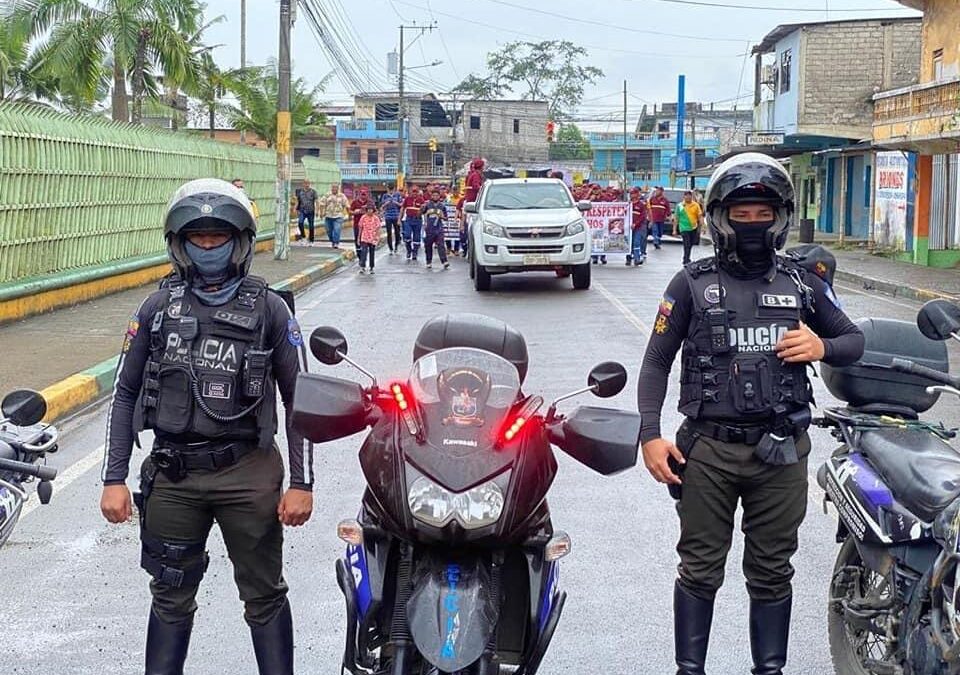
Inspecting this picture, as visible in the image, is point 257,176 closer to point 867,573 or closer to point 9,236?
point 9,236

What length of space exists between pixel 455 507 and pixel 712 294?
138cm

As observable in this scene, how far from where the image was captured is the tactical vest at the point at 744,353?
4.05 metres

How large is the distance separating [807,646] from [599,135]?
91.3 m

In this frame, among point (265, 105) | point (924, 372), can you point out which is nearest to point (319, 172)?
point (265, 105)

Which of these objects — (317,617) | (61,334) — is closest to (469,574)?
(317,617)

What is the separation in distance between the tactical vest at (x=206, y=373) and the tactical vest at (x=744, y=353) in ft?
4.51

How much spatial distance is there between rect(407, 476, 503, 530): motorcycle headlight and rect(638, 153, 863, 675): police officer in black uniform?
3.66 feet

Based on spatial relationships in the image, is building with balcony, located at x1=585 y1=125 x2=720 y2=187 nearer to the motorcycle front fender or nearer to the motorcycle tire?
the motorcycle tire

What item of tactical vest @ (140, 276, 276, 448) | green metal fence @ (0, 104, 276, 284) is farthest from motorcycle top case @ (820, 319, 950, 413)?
green metal fence @ (0, 104, 276, 284)

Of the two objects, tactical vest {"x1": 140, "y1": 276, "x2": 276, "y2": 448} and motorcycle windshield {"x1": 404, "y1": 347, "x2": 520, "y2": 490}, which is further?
tactical vest {"x1": 140, "y1": 276, "x2": 276, "y2": 448}

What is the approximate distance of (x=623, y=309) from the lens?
1705 centimetres

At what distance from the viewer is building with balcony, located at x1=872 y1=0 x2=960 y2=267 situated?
2458 centimetres

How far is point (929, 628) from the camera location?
3594 millimetres

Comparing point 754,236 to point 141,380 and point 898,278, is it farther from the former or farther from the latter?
point 898,278
